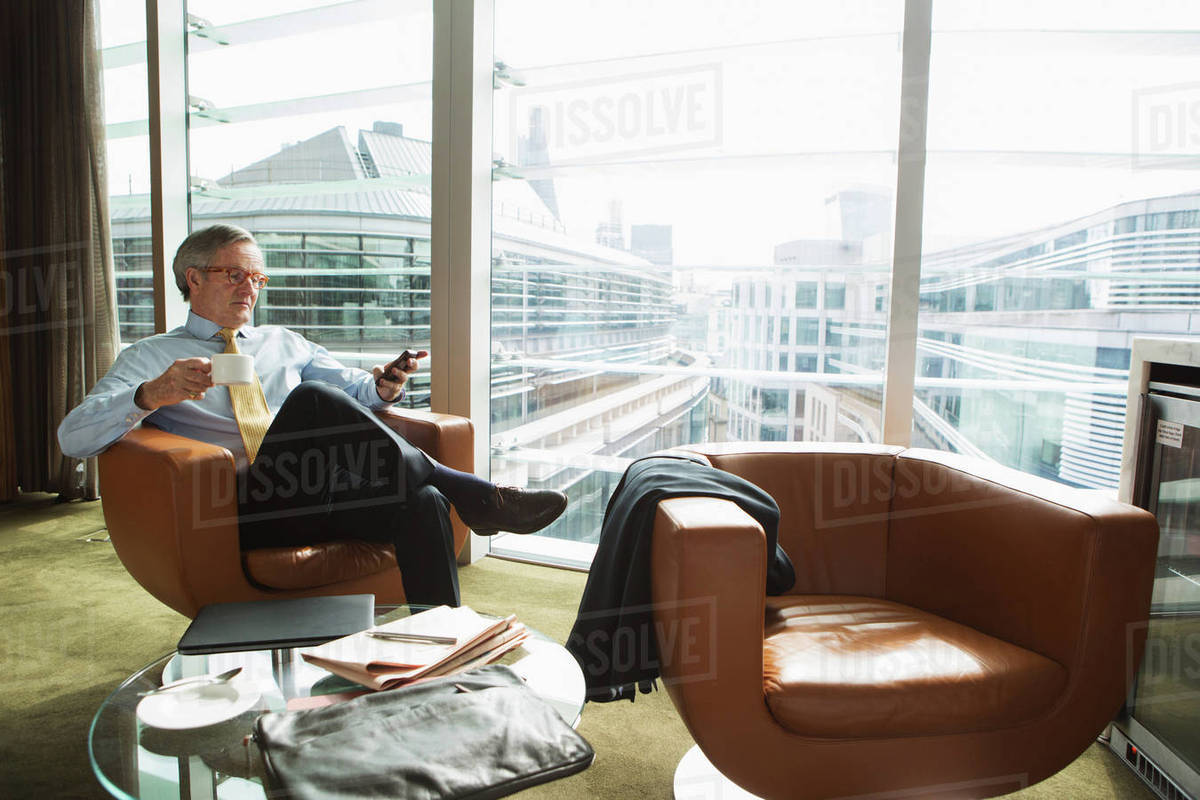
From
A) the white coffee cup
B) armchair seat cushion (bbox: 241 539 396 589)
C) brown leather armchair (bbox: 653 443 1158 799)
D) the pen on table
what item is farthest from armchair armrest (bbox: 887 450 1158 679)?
the white coffee cup

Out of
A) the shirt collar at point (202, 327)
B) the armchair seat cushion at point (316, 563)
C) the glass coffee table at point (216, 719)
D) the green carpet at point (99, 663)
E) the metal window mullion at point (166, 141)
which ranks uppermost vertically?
the metal window mullion at point (166, 141)

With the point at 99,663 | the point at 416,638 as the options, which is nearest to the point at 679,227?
the point at 416,638

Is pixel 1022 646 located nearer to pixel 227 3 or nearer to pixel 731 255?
pixel 731 255

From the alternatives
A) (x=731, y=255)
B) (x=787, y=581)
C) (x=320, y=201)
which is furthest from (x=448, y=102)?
(x=787, y=581)

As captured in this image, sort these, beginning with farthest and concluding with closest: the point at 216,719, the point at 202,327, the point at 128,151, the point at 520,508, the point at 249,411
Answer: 1. the point at 128,151
2. the point at 202,327
3. the point at 249,411
4. the point at 520,508
5. the point at 216,719

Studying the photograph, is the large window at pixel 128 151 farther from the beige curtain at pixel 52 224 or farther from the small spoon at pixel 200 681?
the small spoon at pixel 200 681

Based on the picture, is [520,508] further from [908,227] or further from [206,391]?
[908,227]

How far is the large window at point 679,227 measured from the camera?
2.59 m

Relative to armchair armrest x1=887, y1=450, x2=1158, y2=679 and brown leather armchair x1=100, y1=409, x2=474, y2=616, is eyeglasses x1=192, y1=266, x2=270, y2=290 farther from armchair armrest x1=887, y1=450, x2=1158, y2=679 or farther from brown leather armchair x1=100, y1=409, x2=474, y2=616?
armchair armrest x1=887, y1=450, x2=1158, y2=679

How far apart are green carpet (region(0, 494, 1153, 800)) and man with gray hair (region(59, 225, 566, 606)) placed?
527 mm

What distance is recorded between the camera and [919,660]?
132cm

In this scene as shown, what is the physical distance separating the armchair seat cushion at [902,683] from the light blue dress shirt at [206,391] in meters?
1.57

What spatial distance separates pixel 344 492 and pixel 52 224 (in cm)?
273

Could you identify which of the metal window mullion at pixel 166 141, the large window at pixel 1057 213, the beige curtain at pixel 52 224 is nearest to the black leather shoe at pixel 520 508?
the large window at pixel 1057 213
